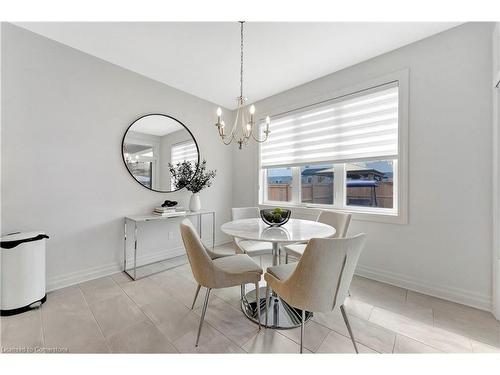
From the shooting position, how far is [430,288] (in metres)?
1.99

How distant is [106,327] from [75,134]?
6.53 feet

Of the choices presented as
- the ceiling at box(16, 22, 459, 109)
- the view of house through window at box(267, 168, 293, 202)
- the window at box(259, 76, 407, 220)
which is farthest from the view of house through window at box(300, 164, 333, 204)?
the ceiling at box(16, 22, 459, 109)

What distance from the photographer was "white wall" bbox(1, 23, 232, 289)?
1876mm

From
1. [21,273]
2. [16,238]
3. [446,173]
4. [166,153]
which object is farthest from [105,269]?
[446,173]

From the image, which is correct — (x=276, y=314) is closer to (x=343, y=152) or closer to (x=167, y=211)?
(x=167, y=211)

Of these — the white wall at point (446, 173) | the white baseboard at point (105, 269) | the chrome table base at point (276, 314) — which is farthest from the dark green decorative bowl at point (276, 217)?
the white baseboard at point (105, 269)

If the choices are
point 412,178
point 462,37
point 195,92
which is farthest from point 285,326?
point 195,92

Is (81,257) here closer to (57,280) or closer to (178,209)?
(57,280)

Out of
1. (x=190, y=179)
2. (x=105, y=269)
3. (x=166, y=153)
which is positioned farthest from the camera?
(x=190, y=179)

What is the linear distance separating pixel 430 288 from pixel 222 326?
2083 millimetres

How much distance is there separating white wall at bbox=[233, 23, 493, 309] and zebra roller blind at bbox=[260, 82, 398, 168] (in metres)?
0.20

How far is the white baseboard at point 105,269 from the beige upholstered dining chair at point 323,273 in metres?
2.12

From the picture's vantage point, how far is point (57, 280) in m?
2.10

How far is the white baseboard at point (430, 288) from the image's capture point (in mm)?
1764
